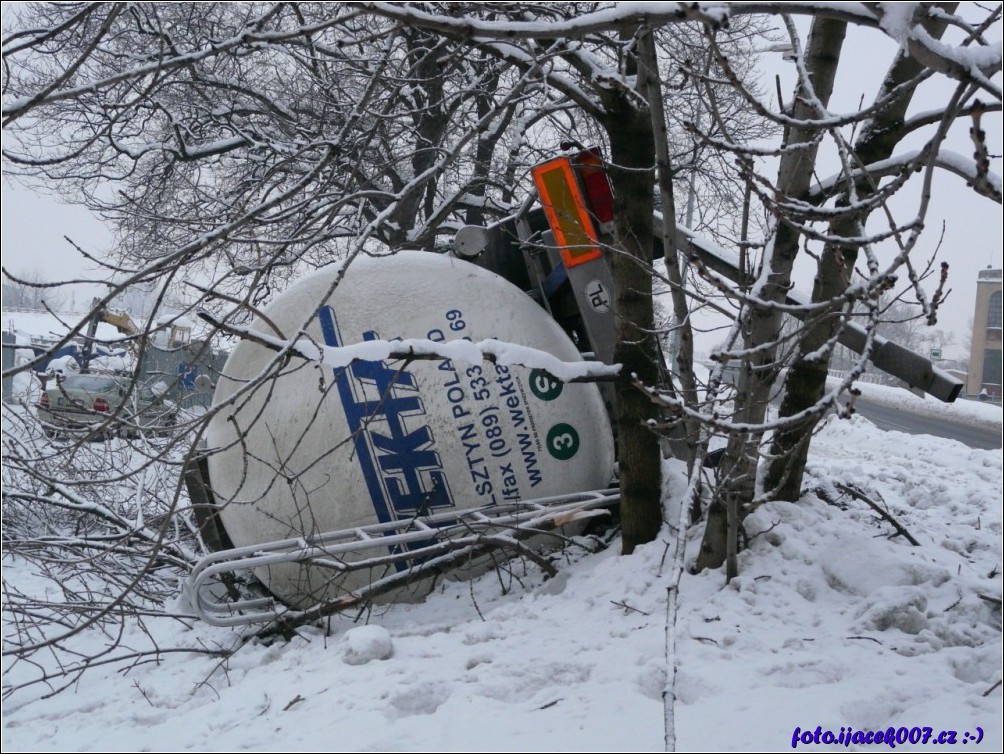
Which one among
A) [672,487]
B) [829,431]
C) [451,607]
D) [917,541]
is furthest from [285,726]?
[829,431]

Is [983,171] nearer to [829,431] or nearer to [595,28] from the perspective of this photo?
[595,28]

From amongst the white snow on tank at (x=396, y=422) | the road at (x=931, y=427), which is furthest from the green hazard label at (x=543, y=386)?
the road at (x=931, y=427)

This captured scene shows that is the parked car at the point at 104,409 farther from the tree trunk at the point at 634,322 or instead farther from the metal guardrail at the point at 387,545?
the tree trunk at the point at 634,322

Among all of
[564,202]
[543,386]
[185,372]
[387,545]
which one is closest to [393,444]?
[387,545]

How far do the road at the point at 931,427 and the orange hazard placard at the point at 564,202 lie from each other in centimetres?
1098

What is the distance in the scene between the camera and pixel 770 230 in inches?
160

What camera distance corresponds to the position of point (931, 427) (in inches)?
747

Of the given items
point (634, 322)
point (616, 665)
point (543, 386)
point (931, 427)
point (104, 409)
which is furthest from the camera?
point (931, 427)

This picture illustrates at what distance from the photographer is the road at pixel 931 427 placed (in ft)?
53.5

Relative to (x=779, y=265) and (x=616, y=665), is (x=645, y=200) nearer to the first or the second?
(x=779, y=265)

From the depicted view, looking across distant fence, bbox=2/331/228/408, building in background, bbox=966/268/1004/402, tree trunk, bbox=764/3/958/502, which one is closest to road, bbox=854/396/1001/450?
building in background, bbox=966/268/1004/402

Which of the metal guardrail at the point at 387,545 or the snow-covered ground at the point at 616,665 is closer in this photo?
the snow-covered ground at the point at 616,665

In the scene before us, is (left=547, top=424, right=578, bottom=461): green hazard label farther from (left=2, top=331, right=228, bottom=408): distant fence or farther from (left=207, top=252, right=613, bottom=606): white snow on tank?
(left=2, top=331, right=228, bottom=408): distant fence

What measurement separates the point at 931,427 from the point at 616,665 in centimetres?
1788
